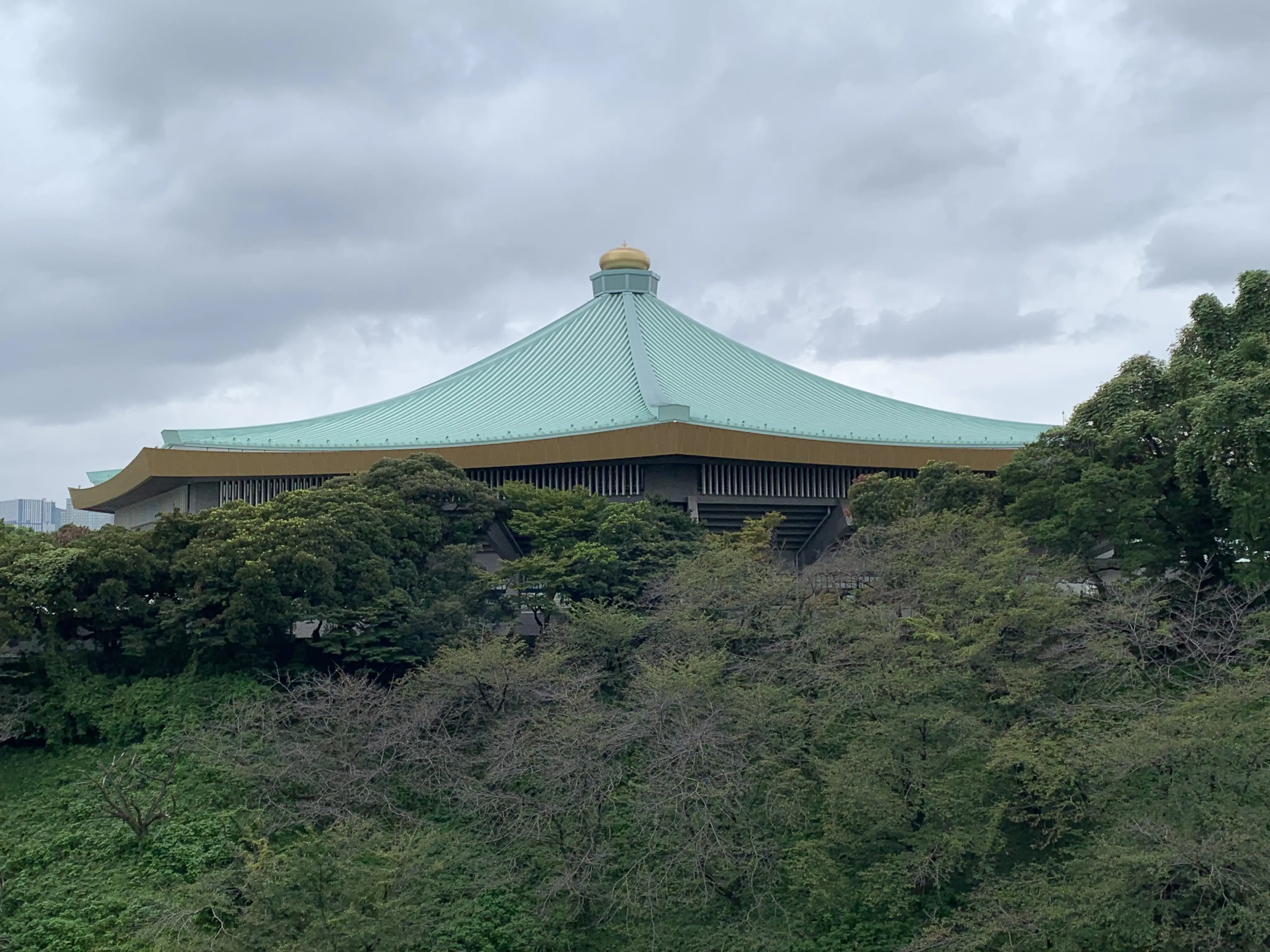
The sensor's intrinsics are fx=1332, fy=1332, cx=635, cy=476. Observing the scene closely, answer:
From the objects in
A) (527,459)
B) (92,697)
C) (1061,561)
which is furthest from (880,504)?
(92,697)

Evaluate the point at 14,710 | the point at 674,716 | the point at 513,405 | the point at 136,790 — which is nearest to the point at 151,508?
the point at 513,405

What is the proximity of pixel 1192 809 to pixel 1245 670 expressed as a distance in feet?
8.85

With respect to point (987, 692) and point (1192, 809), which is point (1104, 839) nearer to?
point (1192, 809)

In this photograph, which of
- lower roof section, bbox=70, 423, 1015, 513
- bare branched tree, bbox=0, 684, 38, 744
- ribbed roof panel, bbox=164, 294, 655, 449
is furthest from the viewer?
ribbed roof panel, bbox=164, 294, 655, 449

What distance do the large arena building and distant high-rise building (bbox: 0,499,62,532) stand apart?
102 meters

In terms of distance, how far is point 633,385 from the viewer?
2522cm

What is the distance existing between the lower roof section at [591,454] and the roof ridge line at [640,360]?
4.53 feet

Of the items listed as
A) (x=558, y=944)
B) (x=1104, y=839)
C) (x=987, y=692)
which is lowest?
(x=558, y=944)

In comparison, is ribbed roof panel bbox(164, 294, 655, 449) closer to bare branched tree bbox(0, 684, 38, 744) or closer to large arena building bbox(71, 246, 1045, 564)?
large arena building bbox(71, 246, 1045, 564)

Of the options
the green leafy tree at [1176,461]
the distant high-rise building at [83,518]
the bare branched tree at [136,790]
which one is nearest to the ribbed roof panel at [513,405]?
the green leafy tree at [1176,461]

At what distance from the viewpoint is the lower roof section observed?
71.9ft

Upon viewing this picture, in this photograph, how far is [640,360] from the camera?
86.7ft

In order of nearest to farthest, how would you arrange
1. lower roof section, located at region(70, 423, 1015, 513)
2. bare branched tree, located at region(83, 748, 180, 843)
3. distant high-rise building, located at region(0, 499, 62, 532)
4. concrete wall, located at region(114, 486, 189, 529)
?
bare branched tree, located at region(83, 748, 180, 843), lower roof section, located at region(70, 423, 1015, 513), concrete wall, located at region(114, 486, 189, 529), distant high-rise building, located at region(0, 499, 62, 532)

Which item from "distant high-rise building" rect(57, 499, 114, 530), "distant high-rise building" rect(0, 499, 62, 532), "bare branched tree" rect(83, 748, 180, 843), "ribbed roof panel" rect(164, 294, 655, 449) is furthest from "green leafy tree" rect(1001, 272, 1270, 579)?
"distant high-rise building" rect(0, 499, 62, 532)
